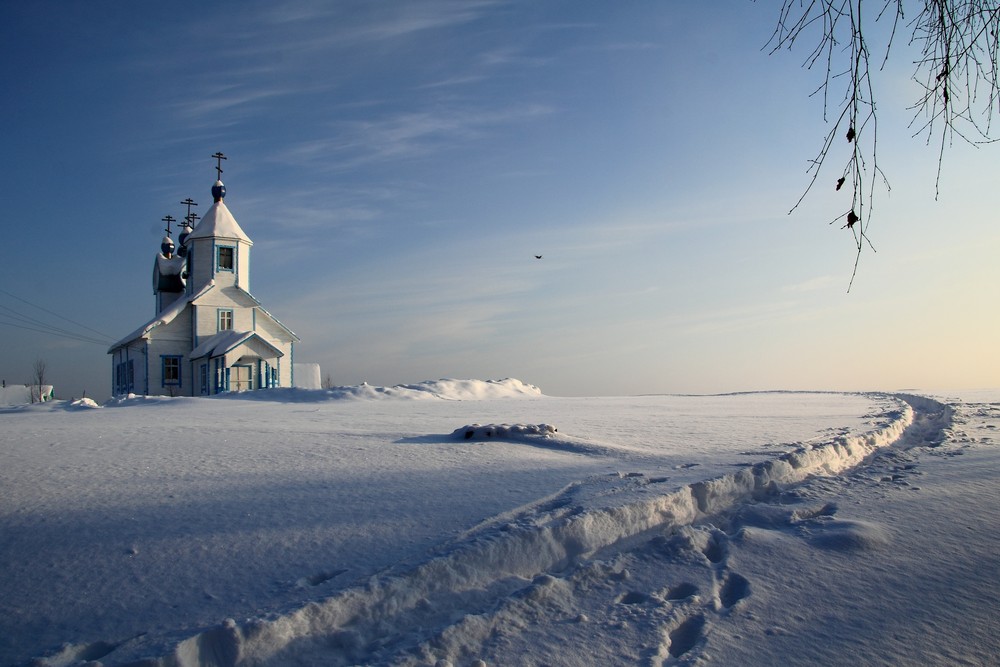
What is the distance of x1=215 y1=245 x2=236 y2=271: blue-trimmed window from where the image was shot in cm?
2612

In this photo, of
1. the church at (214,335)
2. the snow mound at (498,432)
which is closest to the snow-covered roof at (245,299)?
the church at (214,335)

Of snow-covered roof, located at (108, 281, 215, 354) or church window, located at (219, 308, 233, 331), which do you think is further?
church window, located at (219, 308, 233, 331)

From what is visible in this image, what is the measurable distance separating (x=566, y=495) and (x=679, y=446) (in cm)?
268

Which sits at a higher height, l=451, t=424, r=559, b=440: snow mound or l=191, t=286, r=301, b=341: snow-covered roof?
l=191, t=286, r=301, b=341: snow-covered roof

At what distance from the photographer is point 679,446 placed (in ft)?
20.1

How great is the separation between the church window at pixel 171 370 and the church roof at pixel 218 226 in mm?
5218

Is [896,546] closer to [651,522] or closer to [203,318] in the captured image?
[651,522]

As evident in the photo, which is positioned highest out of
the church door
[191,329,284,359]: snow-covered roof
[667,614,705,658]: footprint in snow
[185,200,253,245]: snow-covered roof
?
[185,200,253,245]: snow-covered roof

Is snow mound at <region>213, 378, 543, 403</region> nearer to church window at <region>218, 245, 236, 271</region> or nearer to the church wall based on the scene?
the church wall

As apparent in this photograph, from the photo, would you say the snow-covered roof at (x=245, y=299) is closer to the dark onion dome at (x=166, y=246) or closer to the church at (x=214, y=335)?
the church at (x=214, y=335)

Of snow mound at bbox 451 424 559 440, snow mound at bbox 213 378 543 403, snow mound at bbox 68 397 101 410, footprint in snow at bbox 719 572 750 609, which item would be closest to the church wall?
snow mound at bbox 213 378 543 403

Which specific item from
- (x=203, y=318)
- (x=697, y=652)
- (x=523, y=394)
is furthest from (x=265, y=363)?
(x=697, y=652)

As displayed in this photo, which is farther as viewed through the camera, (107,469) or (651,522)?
(107,469)

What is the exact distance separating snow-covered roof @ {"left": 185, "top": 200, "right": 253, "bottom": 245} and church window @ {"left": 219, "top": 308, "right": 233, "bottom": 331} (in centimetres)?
316
